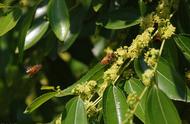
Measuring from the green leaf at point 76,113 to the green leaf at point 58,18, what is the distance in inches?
7.2

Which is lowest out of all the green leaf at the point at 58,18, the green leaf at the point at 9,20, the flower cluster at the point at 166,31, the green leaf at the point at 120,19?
the flower cluster at the point at 166,31

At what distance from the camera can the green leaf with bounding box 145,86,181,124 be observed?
0.92m

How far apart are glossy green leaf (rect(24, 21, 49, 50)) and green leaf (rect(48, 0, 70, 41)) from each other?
0.19m

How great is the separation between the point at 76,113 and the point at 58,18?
0.83 feet

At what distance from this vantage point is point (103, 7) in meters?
1.37

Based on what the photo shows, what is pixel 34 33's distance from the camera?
1.35 metres

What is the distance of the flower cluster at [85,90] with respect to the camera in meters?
1.00

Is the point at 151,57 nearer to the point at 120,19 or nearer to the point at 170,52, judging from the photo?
the point at 170,52

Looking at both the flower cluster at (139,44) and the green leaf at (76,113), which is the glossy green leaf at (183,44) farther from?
the green leaf at (76,113)

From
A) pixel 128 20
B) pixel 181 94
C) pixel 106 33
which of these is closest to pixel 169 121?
pixel 181 94

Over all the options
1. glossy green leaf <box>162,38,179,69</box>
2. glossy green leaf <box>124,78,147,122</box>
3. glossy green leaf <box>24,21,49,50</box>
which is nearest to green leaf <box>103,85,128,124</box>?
glossy green leaf <box>124,78,147,122</box>

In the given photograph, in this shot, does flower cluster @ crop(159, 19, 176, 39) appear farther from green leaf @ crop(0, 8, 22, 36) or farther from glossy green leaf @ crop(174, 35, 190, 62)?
green leaf @ crop(0, 8, 22, 36)

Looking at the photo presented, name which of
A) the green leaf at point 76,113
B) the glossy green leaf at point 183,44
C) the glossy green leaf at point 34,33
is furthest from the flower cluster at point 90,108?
the glossy green leaf at point 34,33

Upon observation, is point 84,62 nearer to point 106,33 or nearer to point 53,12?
point 106,33
